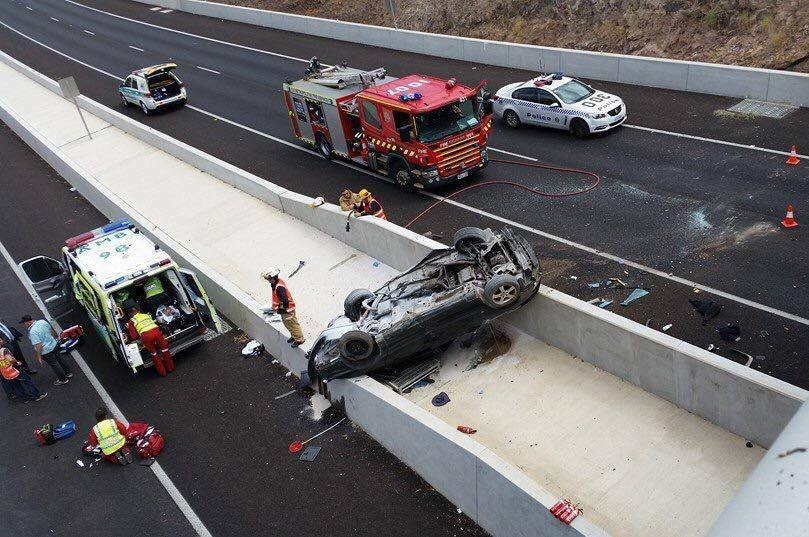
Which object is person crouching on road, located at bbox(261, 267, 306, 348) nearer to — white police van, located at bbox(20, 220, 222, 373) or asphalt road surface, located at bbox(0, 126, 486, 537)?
asphalt road surface, located at bbox(0, 126, 486, 537)

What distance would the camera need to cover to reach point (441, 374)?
1152 centimetres

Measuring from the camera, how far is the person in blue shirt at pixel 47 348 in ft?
43.9

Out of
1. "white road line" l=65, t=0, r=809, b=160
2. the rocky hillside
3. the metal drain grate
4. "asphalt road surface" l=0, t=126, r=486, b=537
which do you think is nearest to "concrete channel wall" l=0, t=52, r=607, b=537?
"asphalt road surface" l=0, t=126, r=486, b=537

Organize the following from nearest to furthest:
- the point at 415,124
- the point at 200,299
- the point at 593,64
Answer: the point at 200,299 < the point at 415,124 < the point at 593,64

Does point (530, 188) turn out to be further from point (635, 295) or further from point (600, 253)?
point (635, 295)

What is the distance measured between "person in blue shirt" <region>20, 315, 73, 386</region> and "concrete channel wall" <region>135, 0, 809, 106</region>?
18825 millimetres

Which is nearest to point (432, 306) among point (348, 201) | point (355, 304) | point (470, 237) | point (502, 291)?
point (502, 291)

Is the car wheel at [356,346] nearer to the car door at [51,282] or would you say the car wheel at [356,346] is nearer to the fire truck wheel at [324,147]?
the car door at [51,282]

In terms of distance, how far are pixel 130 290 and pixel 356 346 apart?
545cm

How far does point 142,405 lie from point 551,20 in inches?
890

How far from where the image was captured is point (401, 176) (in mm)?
19125

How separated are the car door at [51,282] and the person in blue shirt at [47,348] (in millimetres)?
2032

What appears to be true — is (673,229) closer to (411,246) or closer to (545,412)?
(411,246)

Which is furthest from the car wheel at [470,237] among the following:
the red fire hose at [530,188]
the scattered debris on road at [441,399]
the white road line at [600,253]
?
the red fire hose at [530,188]
